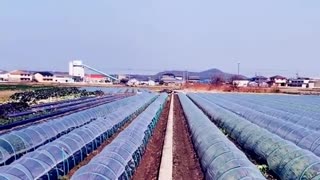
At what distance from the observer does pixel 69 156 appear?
11.5 meters

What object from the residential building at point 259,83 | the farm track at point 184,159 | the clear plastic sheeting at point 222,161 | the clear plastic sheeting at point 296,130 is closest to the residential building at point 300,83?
the residential building at point 259,83

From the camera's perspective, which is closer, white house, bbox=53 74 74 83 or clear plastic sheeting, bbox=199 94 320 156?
clear plastic sheeting, bbox=199 94 320 156

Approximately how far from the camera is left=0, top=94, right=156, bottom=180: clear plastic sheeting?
8.70 meters

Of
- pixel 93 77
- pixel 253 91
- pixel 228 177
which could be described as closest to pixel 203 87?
pixel 253 91

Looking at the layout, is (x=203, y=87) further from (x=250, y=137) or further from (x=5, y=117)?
(x=250, y=137)

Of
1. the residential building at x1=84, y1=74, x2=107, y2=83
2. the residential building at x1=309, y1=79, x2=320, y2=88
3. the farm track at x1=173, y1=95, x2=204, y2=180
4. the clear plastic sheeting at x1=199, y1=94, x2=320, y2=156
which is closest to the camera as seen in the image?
the farm track at x1=173, y1=95, x2=204, y2=180

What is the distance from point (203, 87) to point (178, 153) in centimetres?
7435

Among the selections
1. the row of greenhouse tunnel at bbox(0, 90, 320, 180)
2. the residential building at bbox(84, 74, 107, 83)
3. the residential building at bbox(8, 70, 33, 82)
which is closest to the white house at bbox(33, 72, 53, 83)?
the residential building at bbox(8, 70, 33, 82)

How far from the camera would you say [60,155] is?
35.4ft

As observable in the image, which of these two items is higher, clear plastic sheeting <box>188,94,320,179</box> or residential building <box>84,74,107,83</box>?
residential building <box>84,74,107,83</box>

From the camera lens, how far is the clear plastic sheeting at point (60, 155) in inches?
342

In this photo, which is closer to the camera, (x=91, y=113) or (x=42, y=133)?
(x=42, y=133)

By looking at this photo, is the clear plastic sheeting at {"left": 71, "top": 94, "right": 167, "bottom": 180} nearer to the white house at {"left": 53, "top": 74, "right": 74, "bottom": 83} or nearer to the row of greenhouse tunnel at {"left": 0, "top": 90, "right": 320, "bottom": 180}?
the row of greenhouse tunnel at {"left": 0, "top": 90, "right": 320, "bottom": 180}

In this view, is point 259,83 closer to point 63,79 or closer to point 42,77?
point 63,79
